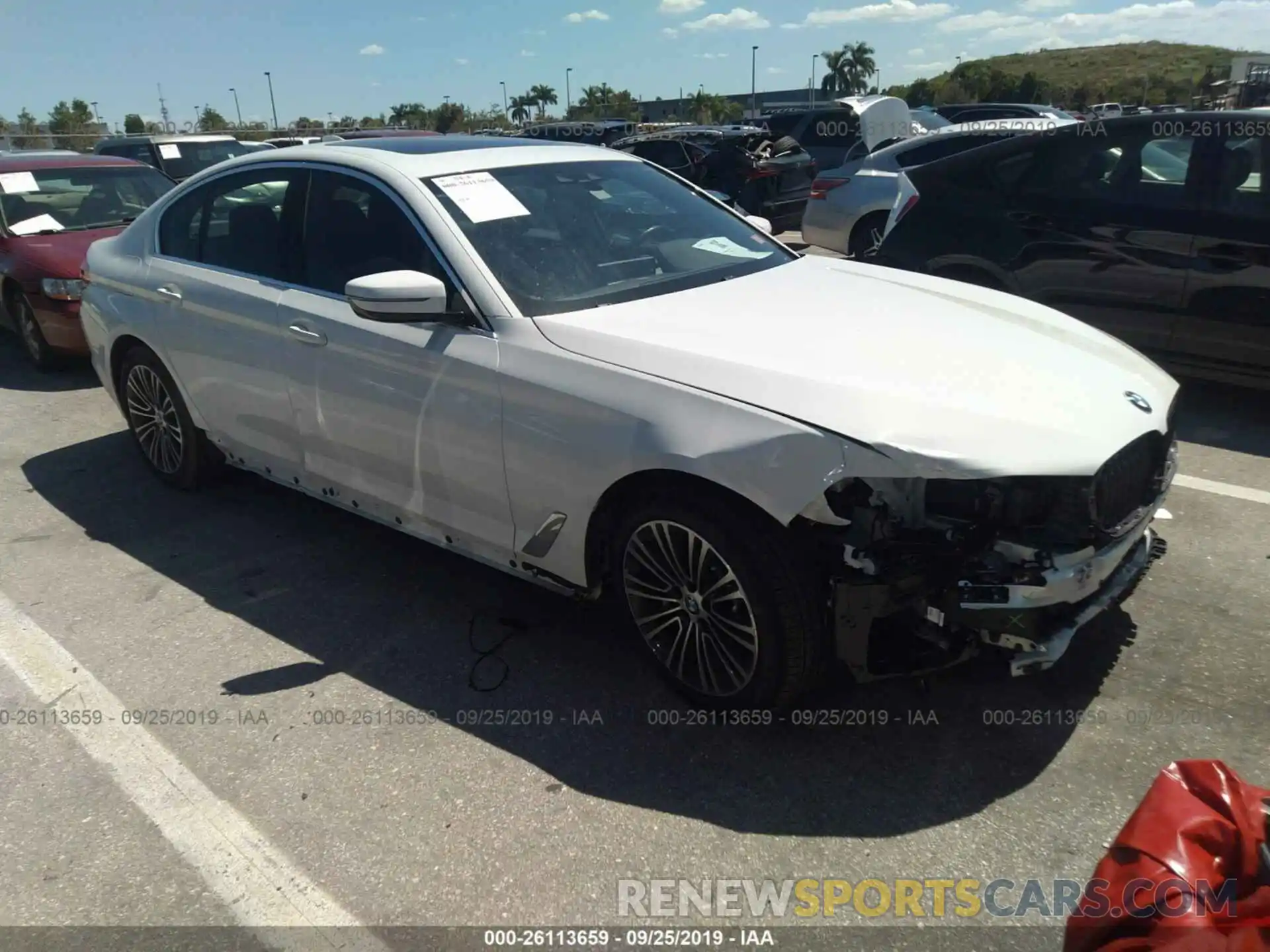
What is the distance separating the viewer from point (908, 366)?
294 centimetres

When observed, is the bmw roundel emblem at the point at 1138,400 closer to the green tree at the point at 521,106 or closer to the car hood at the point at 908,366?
the car hood at the point at 908,366

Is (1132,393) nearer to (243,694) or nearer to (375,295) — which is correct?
(375,295)

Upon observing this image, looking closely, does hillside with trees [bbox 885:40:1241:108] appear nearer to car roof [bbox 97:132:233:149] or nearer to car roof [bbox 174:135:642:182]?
car roof [bbox 97:132:233:149]

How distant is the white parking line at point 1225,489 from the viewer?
15.1 ft

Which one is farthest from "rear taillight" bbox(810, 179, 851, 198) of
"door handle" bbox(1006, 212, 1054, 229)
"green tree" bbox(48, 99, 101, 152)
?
"green tree" bbox(48, 99, 101, 152)

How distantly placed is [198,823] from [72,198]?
7.42m

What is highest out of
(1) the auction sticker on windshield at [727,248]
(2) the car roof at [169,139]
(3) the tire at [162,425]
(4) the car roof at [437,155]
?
(4) the car roof at [437,155]

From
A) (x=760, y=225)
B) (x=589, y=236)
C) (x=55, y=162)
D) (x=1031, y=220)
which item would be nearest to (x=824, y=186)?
(x=1031, y=220)

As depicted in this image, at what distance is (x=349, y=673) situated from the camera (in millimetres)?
3545

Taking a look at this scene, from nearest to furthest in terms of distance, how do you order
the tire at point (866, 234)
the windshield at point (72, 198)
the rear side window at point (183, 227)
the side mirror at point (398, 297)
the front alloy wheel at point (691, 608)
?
1. the front alloy wheel at point (691, 608)
2. the side mirror at point (398, 297)
3. the rear side window at point (183, 227)
4. the windshield at point (72, 198)
5. the tire at point (866, 234)

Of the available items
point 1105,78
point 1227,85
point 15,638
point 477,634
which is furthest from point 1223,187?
point 1105,78

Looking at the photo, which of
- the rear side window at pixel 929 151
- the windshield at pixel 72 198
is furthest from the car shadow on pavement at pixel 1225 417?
the windshield at pixel 72 198

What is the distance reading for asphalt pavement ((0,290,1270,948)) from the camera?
2.59m

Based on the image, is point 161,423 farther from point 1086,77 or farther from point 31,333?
point 1086,77
